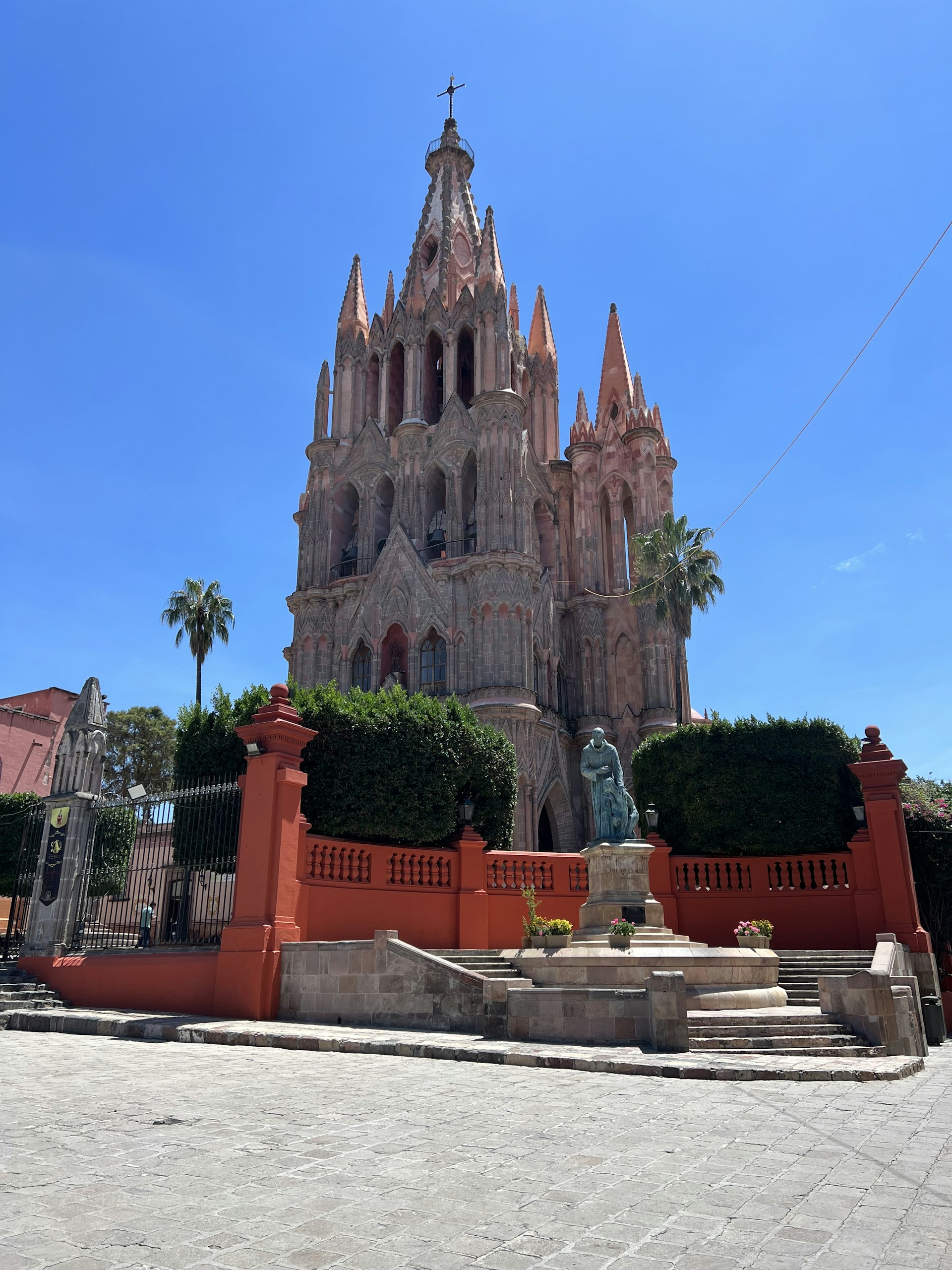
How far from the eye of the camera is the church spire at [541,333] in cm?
4353

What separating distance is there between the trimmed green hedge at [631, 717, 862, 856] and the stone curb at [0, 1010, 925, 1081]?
971 centimetres

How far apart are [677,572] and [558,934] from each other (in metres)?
19.6

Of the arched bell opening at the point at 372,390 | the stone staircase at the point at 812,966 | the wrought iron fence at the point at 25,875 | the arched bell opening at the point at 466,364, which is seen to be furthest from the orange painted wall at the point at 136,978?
the arched bell opening at the point at 466,364

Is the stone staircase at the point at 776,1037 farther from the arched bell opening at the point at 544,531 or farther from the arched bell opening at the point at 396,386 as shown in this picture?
the arched bell opening at the point at 396,386

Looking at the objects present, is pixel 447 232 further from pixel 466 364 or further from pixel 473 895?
pixel 473 895

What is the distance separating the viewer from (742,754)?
67.3 feet

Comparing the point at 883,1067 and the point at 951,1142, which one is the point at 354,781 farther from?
the point at 951,1142

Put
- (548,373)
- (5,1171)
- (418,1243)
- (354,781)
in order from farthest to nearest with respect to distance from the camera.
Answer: (548,373), (354,781), (5,1171), (418,1243)

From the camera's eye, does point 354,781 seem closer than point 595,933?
No

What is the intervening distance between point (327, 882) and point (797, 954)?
7820mm

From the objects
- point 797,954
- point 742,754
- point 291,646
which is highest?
point 291,646

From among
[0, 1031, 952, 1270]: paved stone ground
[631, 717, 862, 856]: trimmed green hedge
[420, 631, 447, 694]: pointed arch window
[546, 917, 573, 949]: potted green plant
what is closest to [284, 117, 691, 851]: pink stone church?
[420, 631, 447, 694]: pointed arch window

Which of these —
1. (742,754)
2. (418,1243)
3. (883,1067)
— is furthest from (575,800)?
(418,1243)

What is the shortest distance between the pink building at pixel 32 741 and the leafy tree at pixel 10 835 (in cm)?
886
